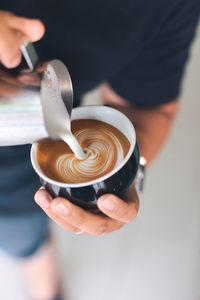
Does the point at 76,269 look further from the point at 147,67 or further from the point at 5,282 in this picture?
the point at 147,67

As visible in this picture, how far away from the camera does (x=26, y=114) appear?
1.10 ft

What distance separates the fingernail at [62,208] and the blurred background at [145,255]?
734 mm

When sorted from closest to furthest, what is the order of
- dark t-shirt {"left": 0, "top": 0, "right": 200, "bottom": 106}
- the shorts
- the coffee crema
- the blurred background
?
1. the coffee crema
2. dark t-shirt {"left": 0, "top": 0, "right": 200, "bottom": 106}
3. the shorts
4. the blurred background

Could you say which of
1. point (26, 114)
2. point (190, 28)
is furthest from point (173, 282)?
point (26, 114)

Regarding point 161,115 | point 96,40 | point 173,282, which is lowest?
point 173,282

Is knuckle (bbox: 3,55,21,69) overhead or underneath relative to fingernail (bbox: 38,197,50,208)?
overhead

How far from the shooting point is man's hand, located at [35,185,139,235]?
403mm

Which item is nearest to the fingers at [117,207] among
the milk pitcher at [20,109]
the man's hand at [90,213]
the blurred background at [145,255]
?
the man's hand at [90,213]

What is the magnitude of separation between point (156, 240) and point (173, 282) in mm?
154

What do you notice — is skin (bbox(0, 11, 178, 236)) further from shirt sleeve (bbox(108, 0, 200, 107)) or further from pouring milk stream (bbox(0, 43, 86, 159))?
shirt sleeve (bbox(108, 0, 200, 107))

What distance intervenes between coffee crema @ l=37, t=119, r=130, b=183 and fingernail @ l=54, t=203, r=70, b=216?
40mm

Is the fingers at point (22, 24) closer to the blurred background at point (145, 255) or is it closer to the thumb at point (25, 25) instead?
the thumb at point (25, 25)

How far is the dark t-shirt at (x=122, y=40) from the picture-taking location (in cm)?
56

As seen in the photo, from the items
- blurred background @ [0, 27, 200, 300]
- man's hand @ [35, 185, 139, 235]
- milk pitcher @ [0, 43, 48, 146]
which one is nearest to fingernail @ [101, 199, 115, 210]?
man's hand @ [35, 185, 139, 235]
